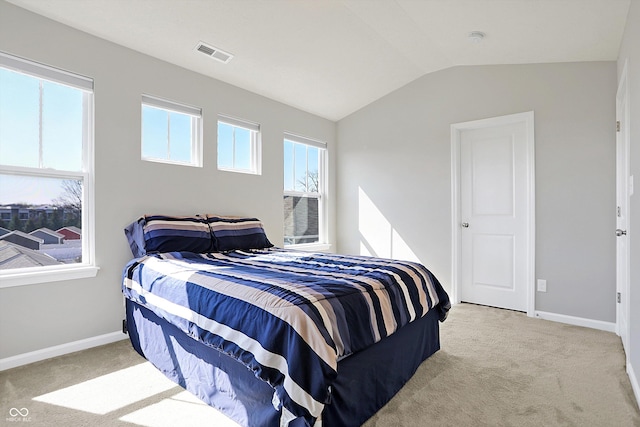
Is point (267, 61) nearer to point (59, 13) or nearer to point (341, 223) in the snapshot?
point (59, 13)

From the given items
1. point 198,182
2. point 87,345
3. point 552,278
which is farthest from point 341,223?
point 87,345

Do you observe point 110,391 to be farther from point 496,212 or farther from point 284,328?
point 496,212

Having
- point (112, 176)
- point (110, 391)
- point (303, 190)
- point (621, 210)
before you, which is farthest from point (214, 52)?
point (621, 210)

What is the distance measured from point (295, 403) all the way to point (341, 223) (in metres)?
3.73

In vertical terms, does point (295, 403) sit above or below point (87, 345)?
Result: above

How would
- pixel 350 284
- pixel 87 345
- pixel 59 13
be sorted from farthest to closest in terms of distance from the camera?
pixel 87 345 < pixel 59 13 < pixel 350 284

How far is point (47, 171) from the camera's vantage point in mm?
2502

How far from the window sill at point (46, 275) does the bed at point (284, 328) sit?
14.9 inches

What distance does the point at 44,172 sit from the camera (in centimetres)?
249

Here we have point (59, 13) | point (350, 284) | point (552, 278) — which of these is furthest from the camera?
point (552, 278)

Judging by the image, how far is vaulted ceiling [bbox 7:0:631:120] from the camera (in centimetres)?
246

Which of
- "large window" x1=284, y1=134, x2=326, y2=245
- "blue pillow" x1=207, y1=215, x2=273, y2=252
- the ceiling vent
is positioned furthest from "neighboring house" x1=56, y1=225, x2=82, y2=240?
"large window" x1=284, y1=134, x2=326, y2=245

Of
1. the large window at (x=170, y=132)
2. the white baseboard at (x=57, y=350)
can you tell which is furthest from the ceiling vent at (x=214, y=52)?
the white baseboard at (x=57, y=350)

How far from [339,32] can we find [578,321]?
133 inches
